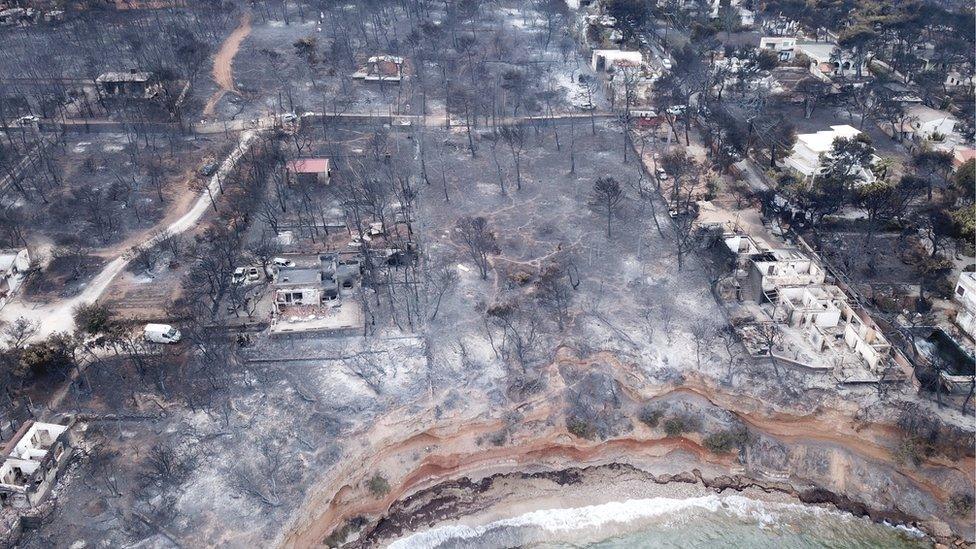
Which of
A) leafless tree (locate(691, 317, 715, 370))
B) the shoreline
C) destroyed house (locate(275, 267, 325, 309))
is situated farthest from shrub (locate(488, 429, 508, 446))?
destroyed house (locate(275, 267, 325, 309))

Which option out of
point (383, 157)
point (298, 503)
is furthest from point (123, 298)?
point (383, 157)

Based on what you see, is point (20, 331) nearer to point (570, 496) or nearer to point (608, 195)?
point (570, 496)

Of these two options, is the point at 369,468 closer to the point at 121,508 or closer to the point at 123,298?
the point at 121,508

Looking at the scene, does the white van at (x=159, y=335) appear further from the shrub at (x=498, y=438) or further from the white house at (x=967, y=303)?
the white house at (x=967, y=303)

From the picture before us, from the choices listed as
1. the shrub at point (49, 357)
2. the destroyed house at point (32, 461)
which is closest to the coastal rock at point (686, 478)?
the destroyed house at point (32, 461)

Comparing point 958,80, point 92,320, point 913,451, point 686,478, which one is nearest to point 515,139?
point 686,478

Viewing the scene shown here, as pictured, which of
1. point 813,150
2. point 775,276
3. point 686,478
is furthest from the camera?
point 813,150

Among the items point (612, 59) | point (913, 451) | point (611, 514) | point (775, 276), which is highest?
point (612, 59)
